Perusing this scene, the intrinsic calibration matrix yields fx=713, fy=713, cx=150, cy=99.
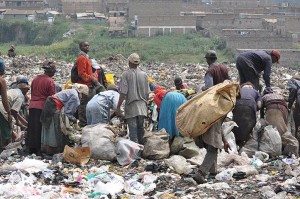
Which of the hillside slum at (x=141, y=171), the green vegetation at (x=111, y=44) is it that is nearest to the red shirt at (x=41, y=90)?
the hillside slum at (x=141, y=171)

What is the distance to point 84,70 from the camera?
8.38 m

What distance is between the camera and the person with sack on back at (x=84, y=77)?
8305 mm

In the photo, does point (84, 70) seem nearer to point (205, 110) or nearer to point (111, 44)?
point (205, 110)

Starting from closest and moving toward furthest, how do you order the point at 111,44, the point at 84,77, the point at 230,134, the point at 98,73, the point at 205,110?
1. the point at 205,110
2. the point at 230,134
3. the point at 84,77
4. the point at 98,73
5. the point at 111,44

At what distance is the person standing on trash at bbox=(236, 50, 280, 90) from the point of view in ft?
26.1

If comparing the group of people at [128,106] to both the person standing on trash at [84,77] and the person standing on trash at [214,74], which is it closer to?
the person standing on trash at [214,74]

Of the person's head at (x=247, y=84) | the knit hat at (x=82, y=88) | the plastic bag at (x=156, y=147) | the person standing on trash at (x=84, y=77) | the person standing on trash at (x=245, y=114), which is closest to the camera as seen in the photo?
the plastic bag at (x=156, y=147)

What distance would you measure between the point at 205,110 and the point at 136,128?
153 centimetres

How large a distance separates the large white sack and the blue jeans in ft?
0.67

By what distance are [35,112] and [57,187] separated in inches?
61.1

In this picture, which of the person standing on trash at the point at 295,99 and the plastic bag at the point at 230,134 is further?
the person standing on trash at the point at 295,99

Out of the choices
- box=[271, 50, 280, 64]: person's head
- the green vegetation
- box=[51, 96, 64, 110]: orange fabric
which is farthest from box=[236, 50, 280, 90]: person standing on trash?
the green vegetation

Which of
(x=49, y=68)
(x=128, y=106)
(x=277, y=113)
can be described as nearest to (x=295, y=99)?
(x=277, y=113)

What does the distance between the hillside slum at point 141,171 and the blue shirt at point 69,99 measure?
0.28m
